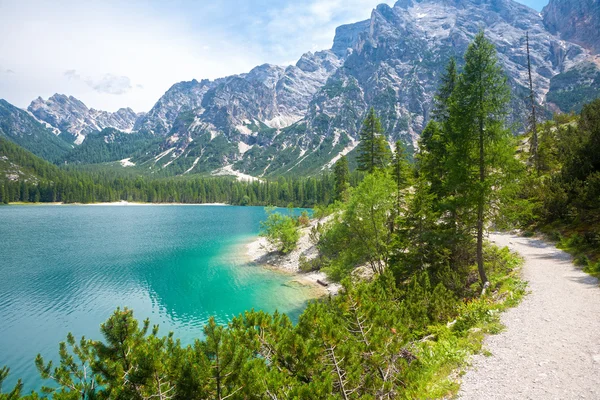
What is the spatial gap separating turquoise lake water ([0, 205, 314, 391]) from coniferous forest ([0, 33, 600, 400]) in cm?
415

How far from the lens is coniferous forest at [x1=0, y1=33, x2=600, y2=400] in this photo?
7.46 meters

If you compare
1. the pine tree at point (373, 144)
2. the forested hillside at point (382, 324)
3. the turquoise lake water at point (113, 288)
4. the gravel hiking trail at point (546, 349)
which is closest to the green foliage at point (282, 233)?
the turquoise lake water at point (113, 288)

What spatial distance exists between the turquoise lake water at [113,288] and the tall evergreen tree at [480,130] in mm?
17455

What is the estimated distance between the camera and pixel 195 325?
24594 millimetres

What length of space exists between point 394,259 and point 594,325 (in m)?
12.4

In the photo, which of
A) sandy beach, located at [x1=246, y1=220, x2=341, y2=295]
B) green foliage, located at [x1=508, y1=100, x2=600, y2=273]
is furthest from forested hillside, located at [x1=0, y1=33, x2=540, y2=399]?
sandy beach, located at [x1=246, y1=220, x2=341, y2=295]

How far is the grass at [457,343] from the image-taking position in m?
8.70

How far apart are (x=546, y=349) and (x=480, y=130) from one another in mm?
10927

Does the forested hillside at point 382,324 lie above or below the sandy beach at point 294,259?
above

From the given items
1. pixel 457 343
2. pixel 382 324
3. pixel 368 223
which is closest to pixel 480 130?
pixel 457 343

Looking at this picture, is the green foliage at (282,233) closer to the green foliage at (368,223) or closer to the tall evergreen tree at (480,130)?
the green foliage at (368,223)

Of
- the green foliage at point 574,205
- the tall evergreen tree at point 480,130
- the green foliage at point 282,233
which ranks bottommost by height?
the green foliage at point 282,233

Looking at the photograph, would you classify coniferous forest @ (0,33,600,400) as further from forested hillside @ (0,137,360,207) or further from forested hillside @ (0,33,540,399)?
forested hillside @ (0,137,360,207)

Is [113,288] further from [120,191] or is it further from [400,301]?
[120,191]
